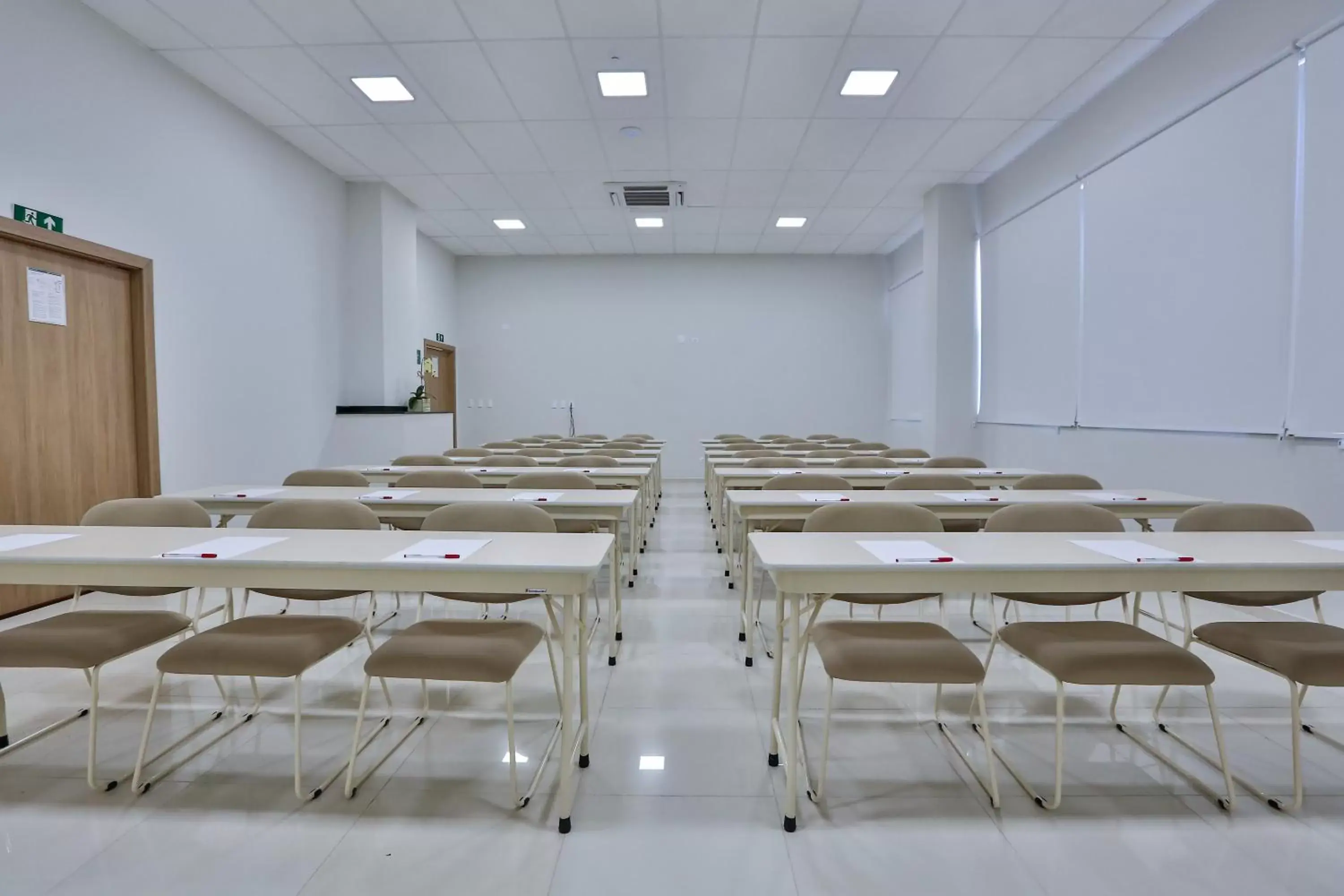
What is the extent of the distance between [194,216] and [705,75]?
389 cm

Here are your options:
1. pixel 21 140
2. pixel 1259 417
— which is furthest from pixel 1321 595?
pixel 21 140

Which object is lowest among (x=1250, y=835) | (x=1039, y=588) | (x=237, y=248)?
(x=1250, y=835)

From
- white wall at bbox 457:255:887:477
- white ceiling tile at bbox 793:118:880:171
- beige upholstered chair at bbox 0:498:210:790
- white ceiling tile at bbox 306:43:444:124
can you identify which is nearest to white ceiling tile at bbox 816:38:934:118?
white ceiling tile at bbox 793:118:880:171

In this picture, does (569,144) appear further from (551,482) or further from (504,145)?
(551,482)

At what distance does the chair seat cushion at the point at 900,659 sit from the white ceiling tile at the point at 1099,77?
4778 millimetres

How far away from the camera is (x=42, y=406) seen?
3873 millimetres

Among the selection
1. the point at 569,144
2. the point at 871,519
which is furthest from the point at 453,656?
the point at 569,144

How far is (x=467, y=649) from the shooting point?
6.58 feet

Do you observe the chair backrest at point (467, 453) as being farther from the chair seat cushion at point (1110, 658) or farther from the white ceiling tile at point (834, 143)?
the chair seat cushion at point (1110, 658)

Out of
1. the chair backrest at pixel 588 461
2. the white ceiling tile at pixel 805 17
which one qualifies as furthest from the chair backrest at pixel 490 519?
the white ceiling tile at pixel 805 17

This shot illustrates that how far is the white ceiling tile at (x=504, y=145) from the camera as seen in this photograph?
5.78 metres

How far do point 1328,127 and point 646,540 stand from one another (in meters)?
4.84

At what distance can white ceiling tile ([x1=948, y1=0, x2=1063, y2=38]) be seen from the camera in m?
4.12

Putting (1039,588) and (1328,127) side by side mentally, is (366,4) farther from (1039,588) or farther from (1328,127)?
(1328,127)
